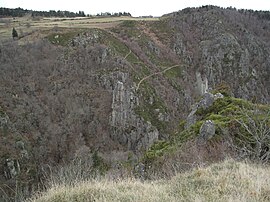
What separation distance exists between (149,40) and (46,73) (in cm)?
4095

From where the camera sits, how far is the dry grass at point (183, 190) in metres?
5.80

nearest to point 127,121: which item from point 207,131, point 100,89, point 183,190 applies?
point 100,89

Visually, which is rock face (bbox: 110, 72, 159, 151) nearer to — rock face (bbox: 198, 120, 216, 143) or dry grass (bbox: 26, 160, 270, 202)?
rock face (bbox: 198, 120, 216, 143)

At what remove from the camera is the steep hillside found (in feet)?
222

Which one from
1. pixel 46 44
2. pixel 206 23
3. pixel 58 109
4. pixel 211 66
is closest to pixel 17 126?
pixel 58 109

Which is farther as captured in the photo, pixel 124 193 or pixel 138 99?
pixel 138 99

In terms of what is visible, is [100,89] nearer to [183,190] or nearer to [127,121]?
[127,121]

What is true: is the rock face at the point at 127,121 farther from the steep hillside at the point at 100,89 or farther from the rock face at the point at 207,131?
the rock face at the point at 207,131

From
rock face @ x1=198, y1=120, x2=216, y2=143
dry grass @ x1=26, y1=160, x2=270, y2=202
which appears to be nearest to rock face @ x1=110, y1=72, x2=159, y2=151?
rock face @ x1=198, y1=120, x2=216, y2=143

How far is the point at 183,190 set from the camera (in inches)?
256

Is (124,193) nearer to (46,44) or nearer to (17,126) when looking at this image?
(17,126)

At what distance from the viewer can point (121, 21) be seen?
114 meters

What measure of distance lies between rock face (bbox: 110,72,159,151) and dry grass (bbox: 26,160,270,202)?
69207 millimetres

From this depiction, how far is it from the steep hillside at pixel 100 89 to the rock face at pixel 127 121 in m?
0.26
